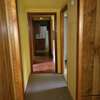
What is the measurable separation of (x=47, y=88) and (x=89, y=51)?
1.76 metres

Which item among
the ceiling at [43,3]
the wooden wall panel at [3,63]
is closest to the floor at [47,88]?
the wooden wall panel at [3,63]

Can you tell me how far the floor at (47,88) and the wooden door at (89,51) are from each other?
3.23 feet

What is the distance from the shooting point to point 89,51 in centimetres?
156

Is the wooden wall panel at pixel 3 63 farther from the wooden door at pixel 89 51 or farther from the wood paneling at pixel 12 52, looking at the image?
the wooden door at pixel 89 51

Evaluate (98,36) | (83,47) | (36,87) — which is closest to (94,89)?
(83,47)

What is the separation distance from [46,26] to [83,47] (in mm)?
6193

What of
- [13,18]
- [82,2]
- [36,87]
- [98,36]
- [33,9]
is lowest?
[36,87]

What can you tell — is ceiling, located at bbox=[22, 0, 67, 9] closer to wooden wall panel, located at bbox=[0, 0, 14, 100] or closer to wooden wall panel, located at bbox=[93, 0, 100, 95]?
wooden wall panel, located at bbox=[93, 0, 100, 95]

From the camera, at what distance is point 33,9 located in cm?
358

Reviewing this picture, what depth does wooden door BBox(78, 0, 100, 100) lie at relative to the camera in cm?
147

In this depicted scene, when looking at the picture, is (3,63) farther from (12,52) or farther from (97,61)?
(97,61)

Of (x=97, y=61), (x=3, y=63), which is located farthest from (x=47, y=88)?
(x=3, y=63)

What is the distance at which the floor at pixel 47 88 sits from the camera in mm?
2582

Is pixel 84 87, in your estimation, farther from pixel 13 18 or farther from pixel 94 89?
pixel 13 18
